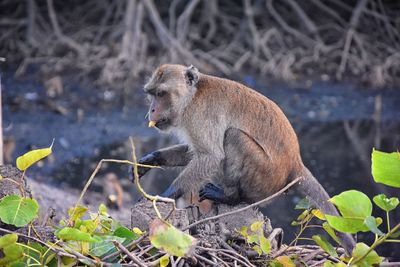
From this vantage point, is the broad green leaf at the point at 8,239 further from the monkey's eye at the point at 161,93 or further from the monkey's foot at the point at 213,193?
the monkey's eye at the point at 161,93

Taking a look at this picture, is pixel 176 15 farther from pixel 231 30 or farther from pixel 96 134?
pixel 96 134

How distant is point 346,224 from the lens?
11.7 ft

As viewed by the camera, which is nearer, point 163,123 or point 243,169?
point 243,169

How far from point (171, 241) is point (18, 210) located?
0.81 metres

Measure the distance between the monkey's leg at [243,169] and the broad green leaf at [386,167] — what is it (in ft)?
7.43

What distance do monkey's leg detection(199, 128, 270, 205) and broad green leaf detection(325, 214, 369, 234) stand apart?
2180mm

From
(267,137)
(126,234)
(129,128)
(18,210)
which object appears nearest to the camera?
(18,210)

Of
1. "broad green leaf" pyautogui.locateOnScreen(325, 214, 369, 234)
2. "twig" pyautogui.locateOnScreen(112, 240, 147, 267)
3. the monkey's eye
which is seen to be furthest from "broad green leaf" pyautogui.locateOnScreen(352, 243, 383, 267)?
the monkey's eye

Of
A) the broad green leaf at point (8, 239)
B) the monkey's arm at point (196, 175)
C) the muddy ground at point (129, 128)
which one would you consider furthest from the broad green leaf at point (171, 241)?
the muddy ground at point (129, 128)

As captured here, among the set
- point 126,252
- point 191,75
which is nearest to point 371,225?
point 126,252

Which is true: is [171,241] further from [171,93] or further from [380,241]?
[171,93]

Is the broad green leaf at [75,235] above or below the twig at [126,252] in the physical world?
above

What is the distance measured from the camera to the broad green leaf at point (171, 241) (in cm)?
316

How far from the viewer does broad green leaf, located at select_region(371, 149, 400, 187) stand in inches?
138
